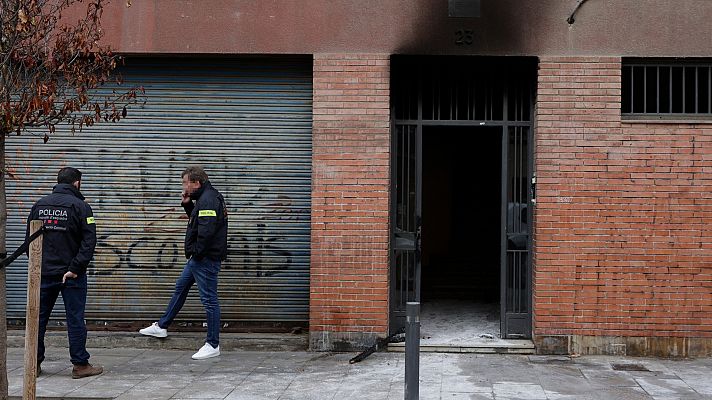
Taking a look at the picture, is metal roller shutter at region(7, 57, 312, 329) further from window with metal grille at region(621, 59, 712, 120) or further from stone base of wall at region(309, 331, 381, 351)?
window with metal grille at region(621, 59, 712, 120)

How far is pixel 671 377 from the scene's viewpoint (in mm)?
9023

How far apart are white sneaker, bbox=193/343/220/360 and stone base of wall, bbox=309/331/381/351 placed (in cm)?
109

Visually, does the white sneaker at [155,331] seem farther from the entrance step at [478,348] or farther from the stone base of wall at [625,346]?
the stone base of wall at [625,346]

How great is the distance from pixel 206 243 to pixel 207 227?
176 millimetres

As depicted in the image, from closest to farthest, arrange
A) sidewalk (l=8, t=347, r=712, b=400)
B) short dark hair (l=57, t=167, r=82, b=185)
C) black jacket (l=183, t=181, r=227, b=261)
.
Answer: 1. sidewalk (l=8, t=347, r=712, b=400)
2. short dark hair (l=57, t=167, r=82, b=185)
3. black jacket (l=183, t=181, r=227, b=261)

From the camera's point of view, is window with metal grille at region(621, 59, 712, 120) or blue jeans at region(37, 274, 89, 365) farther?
window with metal grille at region(621, 59, 712, 120)

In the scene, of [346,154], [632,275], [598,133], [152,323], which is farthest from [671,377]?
[152,323]

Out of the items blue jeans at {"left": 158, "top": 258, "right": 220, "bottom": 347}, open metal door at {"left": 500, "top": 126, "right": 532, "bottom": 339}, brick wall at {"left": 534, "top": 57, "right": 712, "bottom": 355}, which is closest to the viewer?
blue jeans at {"left": 158, "top": 258, "right": 220, "bottom": 347}

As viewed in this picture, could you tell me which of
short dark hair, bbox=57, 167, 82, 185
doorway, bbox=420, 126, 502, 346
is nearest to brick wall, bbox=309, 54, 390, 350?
short dark hair, bbox=57, 167, 82, 185

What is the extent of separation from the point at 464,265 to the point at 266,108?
230 inches

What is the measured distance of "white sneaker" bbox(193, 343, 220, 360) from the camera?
9.79 m

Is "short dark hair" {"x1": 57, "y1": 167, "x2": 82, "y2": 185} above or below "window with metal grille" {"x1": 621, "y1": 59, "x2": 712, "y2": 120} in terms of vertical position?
below

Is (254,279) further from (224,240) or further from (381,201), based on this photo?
(381,201)

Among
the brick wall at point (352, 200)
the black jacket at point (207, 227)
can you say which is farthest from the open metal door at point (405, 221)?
the black jacket at point (207, 227)
